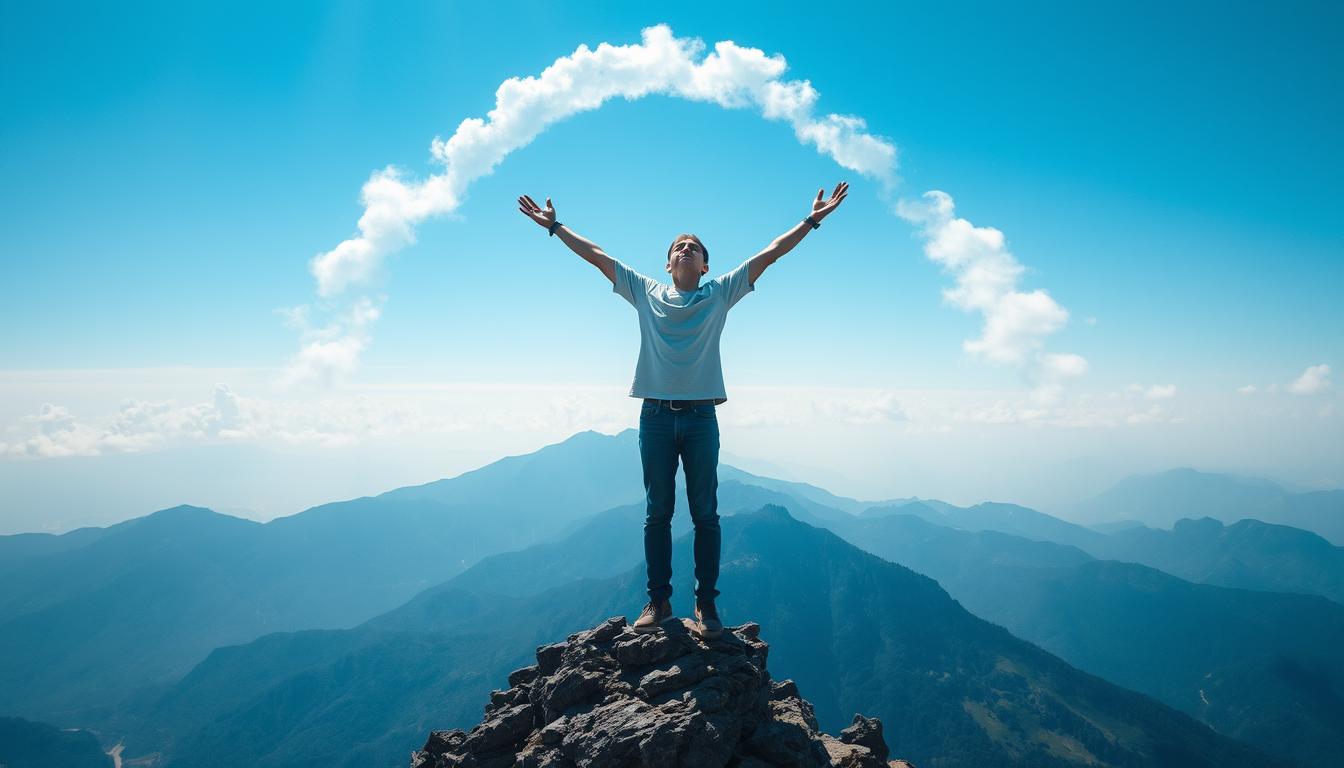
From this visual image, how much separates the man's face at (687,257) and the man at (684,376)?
0.02 metres

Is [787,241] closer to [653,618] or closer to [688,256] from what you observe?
[688,256]

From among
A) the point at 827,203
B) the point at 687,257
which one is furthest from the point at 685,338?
the point at 827,203

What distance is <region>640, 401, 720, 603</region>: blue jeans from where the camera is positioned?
9016mm

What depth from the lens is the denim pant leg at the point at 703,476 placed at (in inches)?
354

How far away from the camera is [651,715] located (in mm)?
8203

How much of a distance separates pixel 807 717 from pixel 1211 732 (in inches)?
10565

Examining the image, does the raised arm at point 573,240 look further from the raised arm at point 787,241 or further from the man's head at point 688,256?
the raised arm at point 787,241

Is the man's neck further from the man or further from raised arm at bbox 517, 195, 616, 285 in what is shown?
raised arm at bbox 517, 195, 616, 285

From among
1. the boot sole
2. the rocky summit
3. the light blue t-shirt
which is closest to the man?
the light blue t-shirt

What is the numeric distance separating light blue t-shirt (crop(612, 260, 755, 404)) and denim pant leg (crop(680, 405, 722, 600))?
0.41 metres

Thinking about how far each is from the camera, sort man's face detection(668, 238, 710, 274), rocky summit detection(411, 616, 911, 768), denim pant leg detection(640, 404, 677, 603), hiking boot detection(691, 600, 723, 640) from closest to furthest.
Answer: rocky summit detection(411, 616, 911, 768) < denim pant leg detection(640, 404, 677, 603) < man's face detection(668, 238, 710, 274) < hiking boot detection(691, 600, 723, 640)

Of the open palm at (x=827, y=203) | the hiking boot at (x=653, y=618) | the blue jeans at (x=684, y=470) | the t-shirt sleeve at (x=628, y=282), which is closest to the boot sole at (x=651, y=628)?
the hiking boot at (x=653, y=618)

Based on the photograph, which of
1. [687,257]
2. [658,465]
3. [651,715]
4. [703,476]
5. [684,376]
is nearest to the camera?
[651,715]

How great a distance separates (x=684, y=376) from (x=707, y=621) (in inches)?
173
